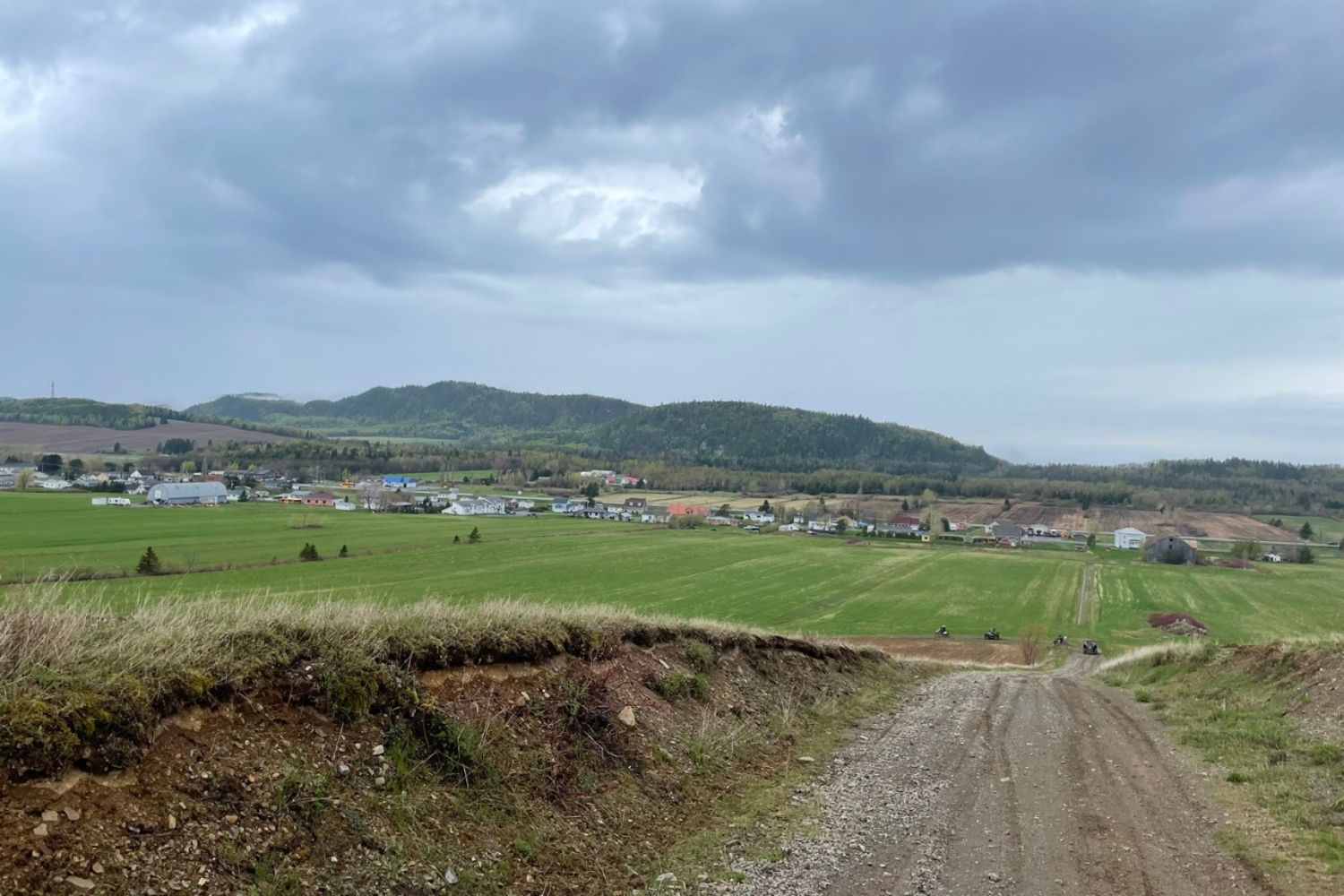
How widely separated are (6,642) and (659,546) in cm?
10676

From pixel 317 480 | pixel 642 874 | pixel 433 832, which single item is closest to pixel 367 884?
pixel 433 832

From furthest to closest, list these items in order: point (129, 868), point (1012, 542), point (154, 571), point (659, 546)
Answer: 1. point (1012, 542)
2. point (659, 546)
3. point (154, 571)
4. point (129, 868)

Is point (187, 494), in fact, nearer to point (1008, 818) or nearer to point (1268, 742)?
point (1008, 818)

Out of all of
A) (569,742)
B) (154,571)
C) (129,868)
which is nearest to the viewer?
(129,868)

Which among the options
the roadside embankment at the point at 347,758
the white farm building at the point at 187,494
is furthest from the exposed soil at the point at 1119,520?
the roadside embankment at the point at 347,758

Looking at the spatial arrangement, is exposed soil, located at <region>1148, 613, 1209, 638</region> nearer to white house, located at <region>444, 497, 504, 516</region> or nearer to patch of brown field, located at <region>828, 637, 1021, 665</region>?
patch of brown field, located at <region>828, 637, 1021, 665</region>

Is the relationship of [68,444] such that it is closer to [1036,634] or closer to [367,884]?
[1036,634]

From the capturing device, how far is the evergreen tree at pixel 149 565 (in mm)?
53781

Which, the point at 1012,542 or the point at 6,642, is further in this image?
the point at 1012,542

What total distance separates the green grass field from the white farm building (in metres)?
11.5

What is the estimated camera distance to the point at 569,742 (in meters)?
9.16

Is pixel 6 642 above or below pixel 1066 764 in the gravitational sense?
above

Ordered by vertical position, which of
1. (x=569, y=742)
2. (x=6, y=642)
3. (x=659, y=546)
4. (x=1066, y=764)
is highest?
(x=6, y=642)

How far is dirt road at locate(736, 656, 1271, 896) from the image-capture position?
7.38 meters
